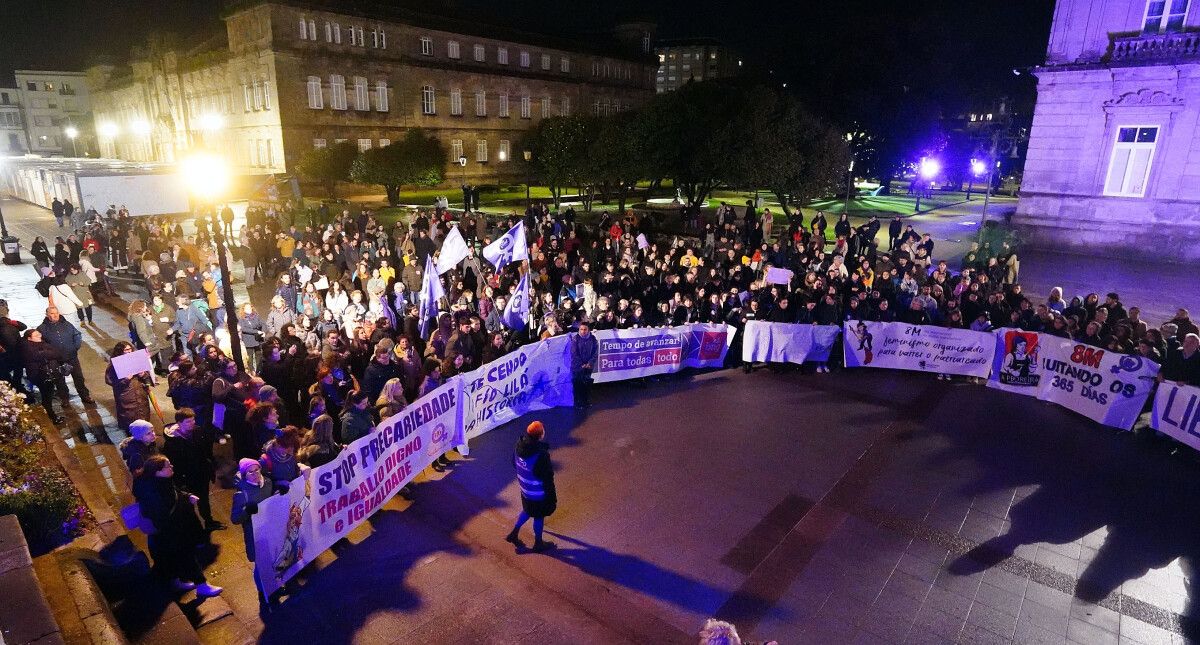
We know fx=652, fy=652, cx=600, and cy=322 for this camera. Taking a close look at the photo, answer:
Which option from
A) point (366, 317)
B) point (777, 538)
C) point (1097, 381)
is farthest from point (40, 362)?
point (1097, 381)

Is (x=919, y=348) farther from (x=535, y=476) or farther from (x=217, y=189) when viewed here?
(x=217, y=189)

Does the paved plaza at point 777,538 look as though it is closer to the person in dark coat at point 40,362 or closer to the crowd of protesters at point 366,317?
the person in dark coat at point 40,362

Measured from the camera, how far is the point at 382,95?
5222 centimetres

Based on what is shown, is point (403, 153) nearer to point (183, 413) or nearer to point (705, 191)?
point (705, 191)

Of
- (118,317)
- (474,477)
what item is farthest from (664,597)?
(118,317)

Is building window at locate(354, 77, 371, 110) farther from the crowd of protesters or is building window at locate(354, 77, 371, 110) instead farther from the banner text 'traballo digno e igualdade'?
the banner text 'traballo digno e igualdade'

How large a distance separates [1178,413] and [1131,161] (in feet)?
58.8

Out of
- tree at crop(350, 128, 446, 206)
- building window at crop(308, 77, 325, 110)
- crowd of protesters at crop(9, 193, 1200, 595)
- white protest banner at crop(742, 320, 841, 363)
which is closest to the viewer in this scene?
crowd of protesters at crop(9, 193, 1200, 595)

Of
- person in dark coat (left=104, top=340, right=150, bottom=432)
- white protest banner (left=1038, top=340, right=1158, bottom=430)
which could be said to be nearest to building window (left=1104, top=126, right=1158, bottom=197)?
white protest banner (left=1038, top=340, right=1158, bottom=430)

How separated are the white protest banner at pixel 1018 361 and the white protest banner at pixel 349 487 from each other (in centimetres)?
1000

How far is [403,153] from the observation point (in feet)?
143

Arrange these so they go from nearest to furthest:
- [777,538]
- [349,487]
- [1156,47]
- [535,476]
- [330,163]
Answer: [535,476]
[349,487]
[777,538]
[1156,47]
[330,163]

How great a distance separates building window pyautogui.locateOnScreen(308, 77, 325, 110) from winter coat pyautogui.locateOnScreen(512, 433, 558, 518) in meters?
49.6

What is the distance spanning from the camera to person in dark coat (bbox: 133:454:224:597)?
5996 millimetres
